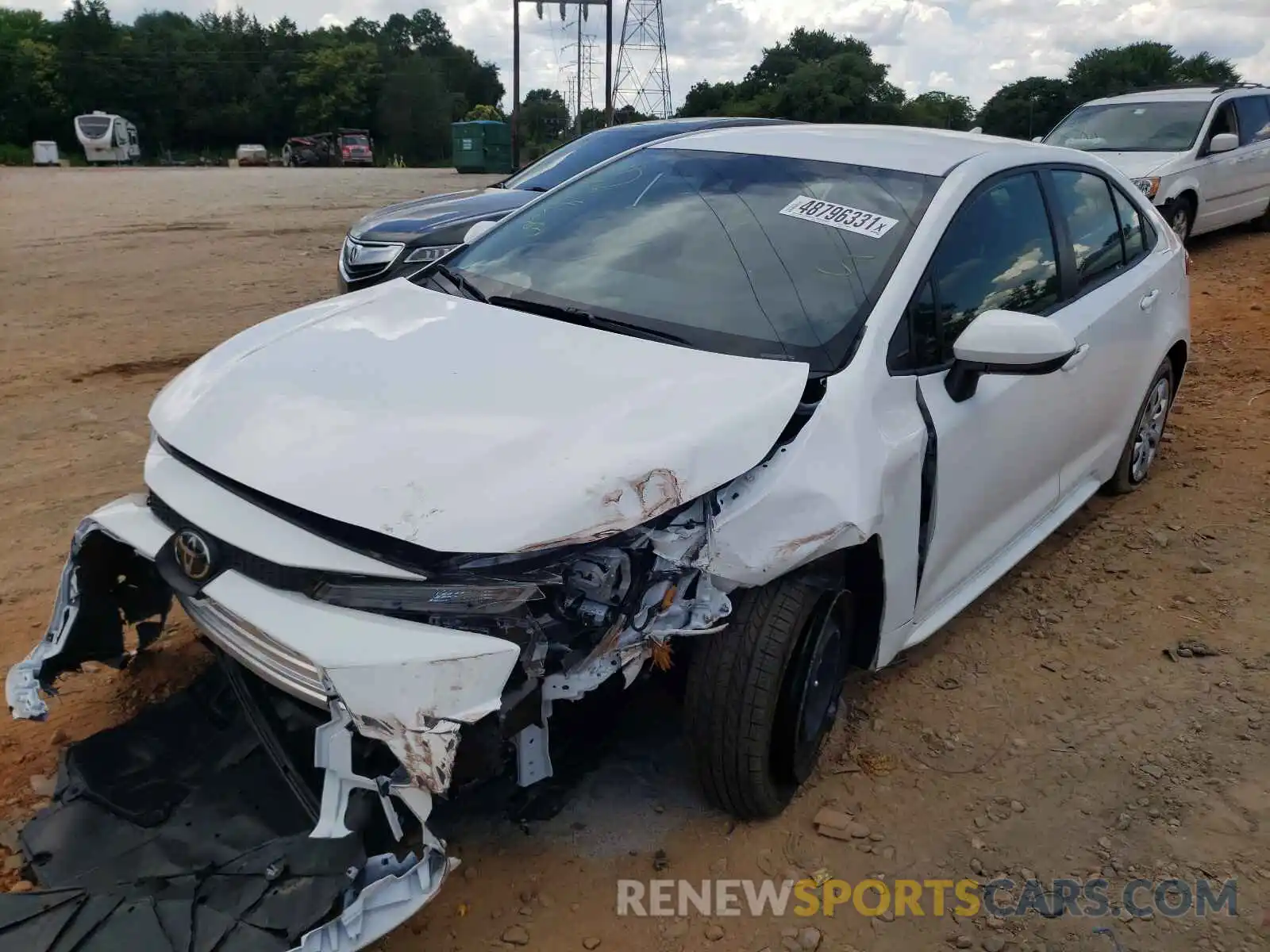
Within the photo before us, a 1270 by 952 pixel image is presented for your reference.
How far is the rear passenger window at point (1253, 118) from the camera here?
1004 centimetres

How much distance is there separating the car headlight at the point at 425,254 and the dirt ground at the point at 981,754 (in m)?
1.97

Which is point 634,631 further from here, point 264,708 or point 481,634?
point 264,708

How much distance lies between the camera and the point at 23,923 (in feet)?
6.42

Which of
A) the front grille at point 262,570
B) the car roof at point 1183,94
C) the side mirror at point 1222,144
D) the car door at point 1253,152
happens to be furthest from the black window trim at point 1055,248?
the car door at point 1253,152

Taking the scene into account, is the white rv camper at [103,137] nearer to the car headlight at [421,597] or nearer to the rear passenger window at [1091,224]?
the rear passenger window at [1091,224]

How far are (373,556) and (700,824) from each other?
122 centimetres

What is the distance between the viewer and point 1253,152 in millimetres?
10164

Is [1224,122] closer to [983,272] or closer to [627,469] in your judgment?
[983,272]

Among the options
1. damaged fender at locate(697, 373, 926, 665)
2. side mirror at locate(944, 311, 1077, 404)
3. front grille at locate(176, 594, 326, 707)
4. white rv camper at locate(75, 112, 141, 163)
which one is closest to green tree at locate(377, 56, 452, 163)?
white rv camper at locate(75, 112, 141, 163)

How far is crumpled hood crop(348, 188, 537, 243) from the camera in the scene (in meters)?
6.73

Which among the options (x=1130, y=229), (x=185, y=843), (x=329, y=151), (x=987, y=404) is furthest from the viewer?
(x=329, y=151)

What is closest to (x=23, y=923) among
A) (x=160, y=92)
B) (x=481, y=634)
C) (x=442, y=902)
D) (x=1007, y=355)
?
(x=442, y=902)
